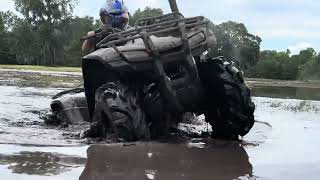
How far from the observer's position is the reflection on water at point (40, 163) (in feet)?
13.0

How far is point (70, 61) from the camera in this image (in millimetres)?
84312

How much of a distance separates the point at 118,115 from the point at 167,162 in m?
1.16

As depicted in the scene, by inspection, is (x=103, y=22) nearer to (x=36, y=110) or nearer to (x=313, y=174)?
(x=36, y=110)

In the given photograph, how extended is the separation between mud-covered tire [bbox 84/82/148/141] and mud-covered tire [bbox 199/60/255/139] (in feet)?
3.18

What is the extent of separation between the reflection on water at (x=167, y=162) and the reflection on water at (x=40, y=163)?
0.15 m

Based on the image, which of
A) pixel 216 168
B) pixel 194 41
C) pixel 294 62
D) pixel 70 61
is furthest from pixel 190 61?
pixel 294 62

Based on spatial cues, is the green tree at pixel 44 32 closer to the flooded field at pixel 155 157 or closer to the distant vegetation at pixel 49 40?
the distant vegetation at pixel 49 40

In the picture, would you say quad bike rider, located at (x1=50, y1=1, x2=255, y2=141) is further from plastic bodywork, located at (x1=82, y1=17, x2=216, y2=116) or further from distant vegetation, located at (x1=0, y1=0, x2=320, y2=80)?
distant vegetation, located at (x1=0, y1=0, x2=320, y2=80)

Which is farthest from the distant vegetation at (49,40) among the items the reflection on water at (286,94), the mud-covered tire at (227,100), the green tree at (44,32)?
the mud-covered tire at (227,100)

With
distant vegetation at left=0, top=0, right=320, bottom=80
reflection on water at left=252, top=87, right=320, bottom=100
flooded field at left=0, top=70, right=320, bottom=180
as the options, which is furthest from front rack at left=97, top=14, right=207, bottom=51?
distant vegetation at left=0, top=0, right=320, bottom=80

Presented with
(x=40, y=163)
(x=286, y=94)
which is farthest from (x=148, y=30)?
(x=286, y=94)

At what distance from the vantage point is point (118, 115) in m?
5.52

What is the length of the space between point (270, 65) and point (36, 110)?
265ft

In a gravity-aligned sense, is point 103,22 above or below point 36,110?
above
